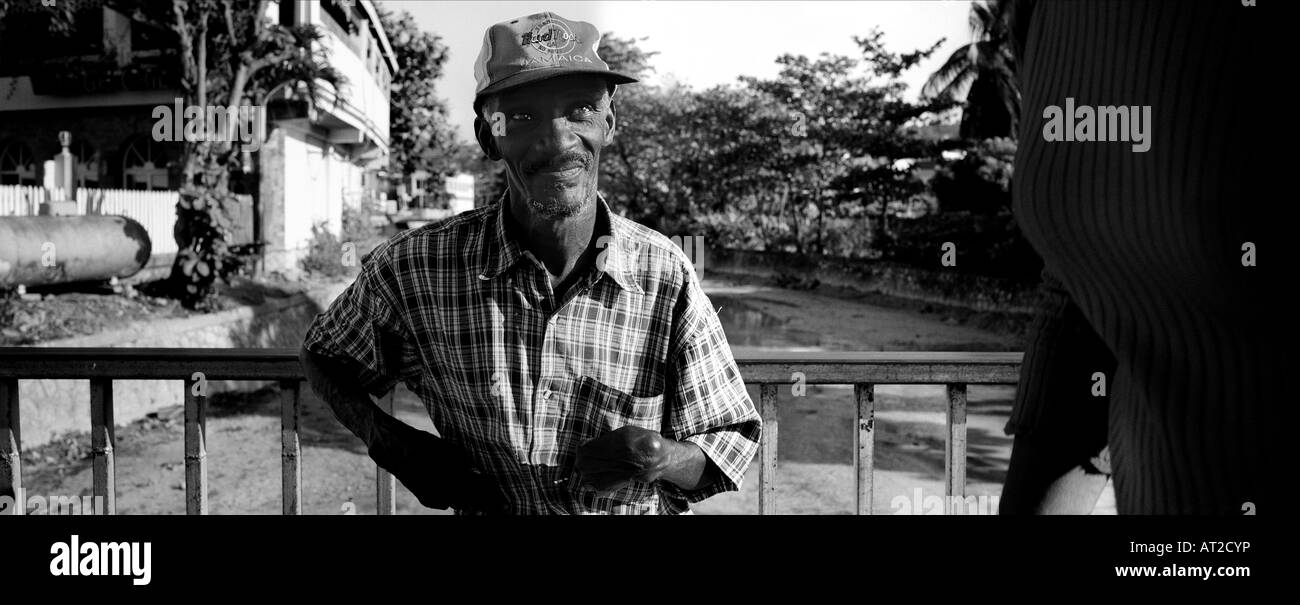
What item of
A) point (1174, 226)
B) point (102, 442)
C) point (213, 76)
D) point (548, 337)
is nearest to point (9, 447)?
point (102, 442)

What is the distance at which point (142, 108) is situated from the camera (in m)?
13.1

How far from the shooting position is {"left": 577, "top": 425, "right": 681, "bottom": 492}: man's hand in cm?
121

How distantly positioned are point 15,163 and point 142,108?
2358 millimetres

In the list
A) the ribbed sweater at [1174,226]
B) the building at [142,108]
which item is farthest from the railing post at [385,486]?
the building at [142,108]

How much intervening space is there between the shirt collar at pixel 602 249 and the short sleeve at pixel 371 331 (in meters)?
0.17

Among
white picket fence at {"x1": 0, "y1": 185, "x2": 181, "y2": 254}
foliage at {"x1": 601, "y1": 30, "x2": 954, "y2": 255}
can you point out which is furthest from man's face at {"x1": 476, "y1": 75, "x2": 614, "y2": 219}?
foliage at {"x1": 601, "y1": 30, "x2": 954, "y2": 255}

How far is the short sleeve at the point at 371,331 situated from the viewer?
1500 mm

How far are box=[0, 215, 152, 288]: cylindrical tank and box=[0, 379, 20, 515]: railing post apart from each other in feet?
19.9

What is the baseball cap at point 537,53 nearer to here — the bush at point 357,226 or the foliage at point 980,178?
the foliage at point 980,178

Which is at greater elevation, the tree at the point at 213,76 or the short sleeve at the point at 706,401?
the tree at the point at 213,76

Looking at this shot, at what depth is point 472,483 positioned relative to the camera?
1.38 metres

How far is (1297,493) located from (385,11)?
16.2 m

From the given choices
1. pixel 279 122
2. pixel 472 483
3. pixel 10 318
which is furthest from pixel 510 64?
pixel 279 122

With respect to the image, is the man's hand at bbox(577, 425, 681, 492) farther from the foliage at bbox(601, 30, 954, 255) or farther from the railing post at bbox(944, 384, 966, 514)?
the foliage at bbox(601, 30, 954, 255)
